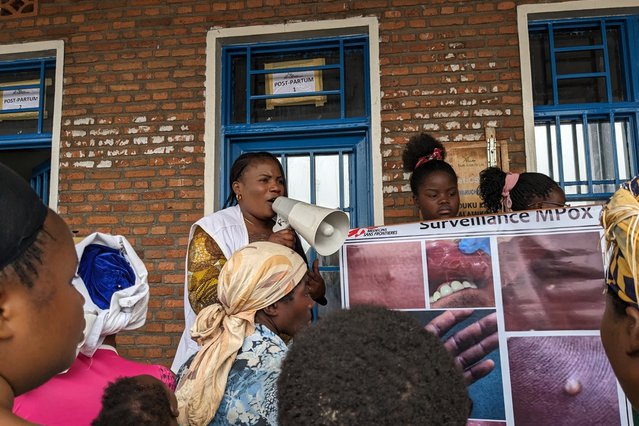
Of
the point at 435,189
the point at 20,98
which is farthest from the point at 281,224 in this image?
the point at 20,98

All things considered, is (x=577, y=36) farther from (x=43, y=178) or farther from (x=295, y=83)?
(x=43, y=178)

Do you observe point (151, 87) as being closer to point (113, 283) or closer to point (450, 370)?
point (113, 283)

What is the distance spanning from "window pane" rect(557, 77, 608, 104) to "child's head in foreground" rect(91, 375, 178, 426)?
3830mm

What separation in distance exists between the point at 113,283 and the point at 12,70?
3937 mm

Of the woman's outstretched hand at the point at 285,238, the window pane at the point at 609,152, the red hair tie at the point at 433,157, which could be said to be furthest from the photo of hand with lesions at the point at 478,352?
the window pane at the point at 609,152

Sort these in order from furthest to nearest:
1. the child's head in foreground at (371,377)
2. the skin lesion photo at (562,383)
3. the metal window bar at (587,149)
Result: the metal window bar at (587,149)
the skin lesion photo at (562,383)
the child's head in foreground at (371,377)

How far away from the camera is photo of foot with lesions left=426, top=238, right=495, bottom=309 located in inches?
97.0

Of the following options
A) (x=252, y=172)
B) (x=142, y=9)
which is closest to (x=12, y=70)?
(x=142, y=9)

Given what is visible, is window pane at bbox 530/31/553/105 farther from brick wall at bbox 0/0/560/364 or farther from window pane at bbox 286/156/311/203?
window pane at bbox 286/156/311/203

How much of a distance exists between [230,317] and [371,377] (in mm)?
1149

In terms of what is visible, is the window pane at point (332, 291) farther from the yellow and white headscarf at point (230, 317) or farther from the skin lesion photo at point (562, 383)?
the yellow and white headscarf at point (230, 317)

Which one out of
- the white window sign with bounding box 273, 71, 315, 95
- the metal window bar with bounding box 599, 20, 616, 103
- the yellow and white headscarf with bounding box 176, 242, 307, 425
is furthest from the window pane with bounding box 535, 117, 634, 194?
the yellow and white headscarf with bounding box 176, 242, 307, 425

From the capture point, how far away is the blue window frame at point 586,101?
4.15 metres

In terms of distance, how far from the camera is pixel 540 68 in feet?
14.2
